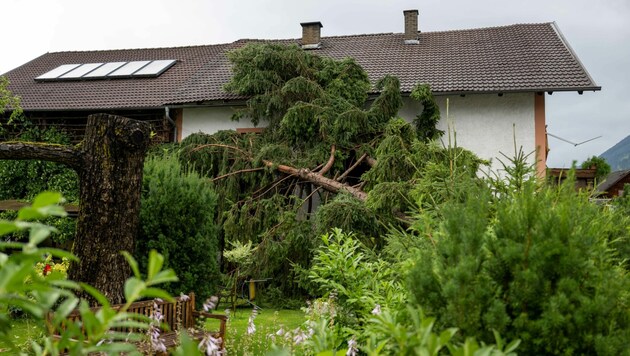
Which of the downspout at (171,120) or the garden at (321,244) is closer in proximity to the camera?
the garden at (321,244)

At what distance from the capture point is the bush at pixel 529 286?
7.59ft

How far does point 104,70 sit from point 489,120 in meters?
12.1

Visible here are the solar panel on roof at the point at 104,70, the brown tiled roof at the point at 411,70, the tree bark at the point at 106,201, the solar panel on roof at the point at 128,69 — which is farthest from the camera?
the solar panel on roof at the point at 104,70

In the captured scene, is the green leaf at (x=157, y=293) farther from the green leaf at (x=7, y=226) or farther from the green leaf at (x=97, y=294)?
the green leaf at (x=7, y=226)

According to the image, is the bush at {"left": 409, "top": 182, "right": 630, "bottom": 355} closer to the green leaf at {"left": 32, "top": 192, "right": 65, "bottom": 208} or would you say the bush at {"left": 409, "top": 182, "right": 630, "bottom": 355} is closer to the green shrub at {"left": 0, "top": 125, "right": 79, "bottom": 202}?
the green leaf at {"left": 32, "top": 192, "right": 65, "bottom": 208}

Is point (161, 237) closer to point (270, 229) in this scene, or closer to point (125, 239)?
point (125, 239)

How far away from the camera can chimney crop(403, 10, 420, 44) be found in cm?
1914

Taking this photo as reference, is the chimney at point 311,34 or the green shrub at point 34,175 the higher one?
the chimney at point 311,34

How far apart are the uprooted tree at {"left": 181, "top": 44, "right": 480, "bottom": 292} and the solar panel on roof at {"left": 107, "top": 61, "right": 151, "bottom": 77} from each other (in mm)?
5643

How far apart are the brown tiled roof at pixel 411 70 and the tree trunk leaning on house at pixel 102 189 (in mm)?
8673

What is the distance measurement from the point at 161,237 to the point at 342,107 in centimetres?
673

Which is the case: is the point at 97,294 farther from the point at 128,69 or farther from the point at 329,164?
the point at 128,69

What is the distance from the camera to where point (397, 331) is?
1718mm

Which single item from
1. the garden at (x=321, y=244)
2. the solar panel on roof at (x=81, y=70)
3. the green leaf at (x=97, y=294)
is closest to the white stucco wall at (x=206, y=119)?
the garden at (x=321, y=244)
